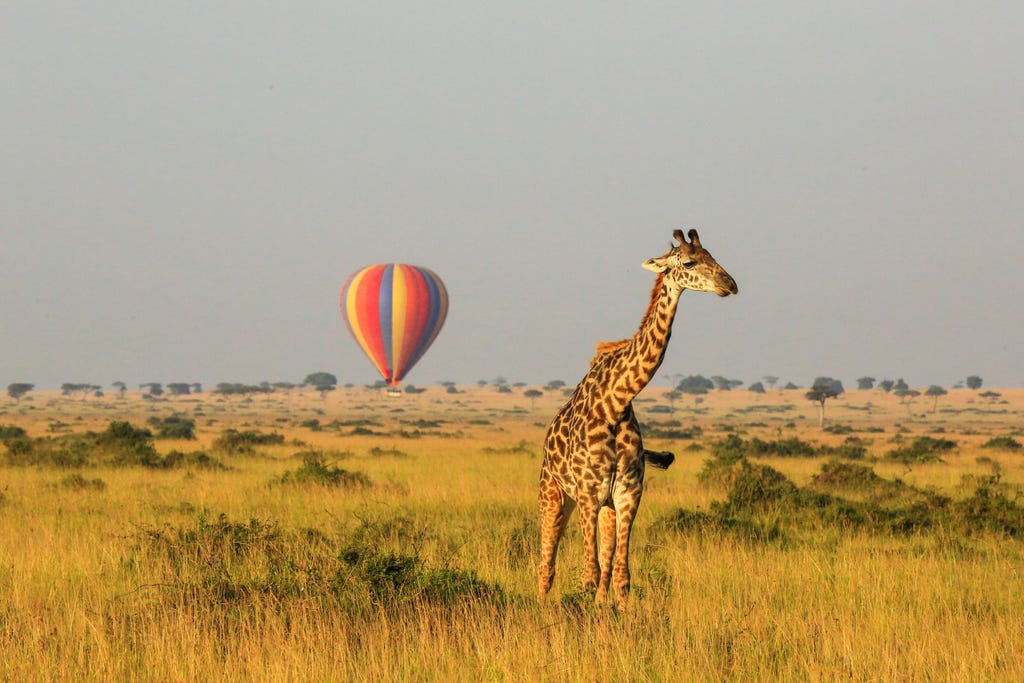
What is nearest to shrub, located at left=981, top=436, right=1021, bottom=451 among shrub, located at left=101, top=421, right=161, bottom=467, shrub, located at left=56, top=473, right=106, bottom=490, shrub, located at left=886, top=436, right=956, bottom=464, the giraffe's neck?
shrub, located at left=886, top=436, right=956, bottom=464

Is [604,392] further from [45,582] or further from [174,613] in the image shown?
[45,582]

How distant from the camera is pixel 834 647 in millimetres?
8148

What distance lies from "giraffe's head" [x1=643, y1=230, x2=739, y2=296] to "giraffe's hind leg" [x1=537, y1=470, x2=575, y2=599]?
7.04ft

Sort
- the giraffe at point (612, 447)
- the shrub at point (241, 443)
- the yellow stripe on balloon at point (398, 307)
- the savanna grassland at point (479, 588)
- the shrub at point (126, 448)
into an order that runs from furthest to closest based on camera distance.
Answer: the yellow stripe on balloon at point (398, 307)
the shrub at point (241, 443)
the shrub at point (126, 448)
the giraffe at point (612, 447)
the savanna grassland at point (479, 588)

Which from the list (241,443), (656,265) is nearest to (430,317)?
(241,443)

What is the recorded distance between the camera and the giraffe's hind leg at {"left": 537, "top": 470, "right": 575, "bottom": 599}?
9.52 metres

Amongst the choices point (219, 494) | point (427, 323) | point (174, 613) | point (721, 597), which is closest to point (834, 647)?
point (721, 597)

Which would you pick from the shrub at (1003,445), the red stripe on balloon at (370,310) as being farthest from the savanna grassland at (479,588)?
the red stripe on balloon at (370,310)

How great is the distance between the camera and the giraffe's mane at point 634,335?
868cm

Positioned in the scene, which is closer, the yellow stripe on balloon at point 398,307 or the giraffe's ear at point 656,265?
the giraffe's ear at point 656,265

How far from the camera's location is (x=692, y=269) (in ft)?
26.4

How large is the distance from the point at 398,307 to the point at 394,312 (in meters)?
0.43

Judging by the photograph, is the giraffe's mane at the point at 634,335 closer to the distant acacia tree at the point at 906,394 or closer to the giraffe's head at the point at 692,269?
Result: the giraffe's head at the point at 692,269

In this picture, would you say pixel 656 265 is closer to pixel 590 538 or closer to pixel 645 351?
pixel 645 351
